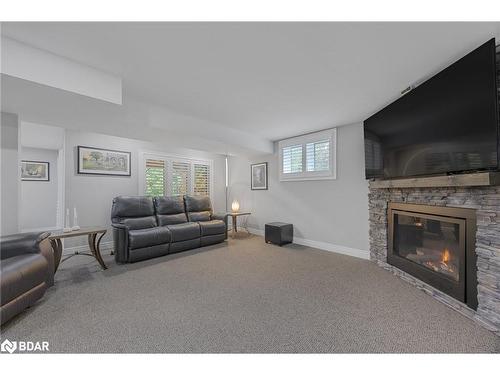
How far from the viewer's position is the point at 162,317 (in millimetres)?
1793

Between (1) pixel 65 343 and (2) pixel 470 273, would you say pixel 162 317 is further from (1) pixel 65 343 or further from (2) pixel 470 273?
(2) pixel 470 273

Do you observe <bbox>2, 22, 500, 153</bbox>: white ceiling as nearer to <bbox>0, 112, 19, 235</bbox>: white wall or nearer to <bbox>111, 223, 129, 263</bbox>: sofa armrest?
<bbox>0, 112, 19, 235</bbox>: white wall

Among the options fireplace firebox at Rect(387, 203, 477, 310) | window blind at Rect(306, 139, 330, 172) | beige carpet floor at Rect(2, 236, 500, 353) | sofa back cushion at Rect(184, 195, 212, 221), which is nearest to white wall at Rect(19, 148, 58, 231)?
beige carpet floor at Rect(2, 236, 500, 353)

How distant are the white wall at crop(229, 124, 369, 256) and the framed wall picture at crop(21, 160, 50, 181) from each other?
225 inches

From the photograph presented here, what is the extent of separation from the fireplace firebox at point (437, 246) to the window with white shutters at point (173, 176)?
14.3ft

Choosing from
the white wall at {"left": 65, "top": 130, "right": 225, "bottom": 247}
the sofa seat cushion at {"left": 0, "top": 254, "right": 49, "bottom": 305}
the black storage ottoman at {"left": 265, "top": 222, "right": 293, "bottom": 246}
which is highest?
the white wall at {"left": 65, "top": 130, "right": 225, "bottom": 247}

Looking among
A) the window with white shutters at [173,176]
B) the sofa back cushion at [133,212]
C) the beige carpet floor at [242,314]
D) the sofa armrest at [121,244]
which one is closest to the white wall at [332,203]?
the beige carpet floor at [242,314]

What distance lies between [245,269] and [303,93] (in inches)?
98.2

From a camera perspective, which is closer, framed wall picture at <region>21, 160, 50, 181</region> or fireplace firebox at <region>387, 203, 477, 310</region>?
fireplace firebox at <region>387, 203, 477, 310</region>

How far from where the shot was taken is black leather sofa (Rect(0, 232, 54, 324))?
1631 mm

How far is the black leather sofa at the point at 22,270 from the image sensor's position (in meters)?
1.63

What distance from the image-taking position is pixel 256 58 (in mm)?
1849

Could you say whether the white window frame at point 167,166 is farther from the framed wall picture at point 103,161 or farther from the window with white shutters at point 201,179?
the framed wall picture at point 103,161
